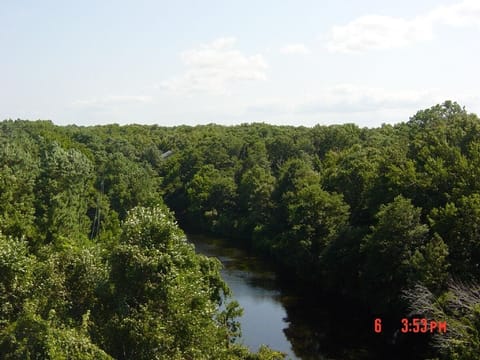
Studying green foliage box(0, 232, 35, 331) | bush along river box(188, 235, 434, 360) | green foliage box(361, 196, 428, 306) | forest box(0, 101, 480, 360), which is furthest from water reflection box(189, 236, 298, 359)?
green foliage box(0, 232, 35, 331)

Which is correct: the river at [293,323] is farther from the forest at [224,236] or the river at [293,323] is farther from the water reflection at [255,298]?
the forest at [224,236]

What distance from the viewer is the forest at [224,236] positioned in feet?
61.6

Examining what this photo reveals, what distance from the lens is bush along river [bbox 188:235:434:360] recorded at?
116ft

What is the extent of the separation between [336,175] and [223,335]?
36662 mm

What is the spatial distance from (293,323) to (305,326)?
1.03 m

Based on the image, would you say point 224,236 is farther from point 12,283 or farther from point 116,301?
point 116,301

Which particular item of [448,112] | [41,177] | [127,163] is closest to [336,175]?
[448,112]

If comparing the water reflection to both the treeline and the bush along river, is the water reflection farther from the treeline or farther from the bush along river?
the treeline

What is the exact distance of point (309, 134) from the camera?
316ft

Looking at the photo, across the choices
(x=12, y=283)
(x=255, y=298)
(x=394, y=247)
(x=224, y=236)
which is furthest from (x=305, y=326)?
(x=224, y=236)

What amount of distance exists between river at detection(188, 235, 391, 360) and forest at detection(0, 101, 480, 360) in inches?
102

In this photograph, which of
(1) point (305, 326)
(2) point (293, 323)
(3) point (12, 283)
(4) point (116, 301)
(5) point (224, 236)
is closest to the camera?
(4) point (116, 301)

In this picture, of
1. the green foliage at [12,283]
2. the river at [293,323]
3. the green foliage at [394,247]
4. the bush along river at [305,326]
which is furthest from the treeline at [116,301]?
the green foliage at [394,247]

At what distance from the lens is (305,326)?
40.1 m
